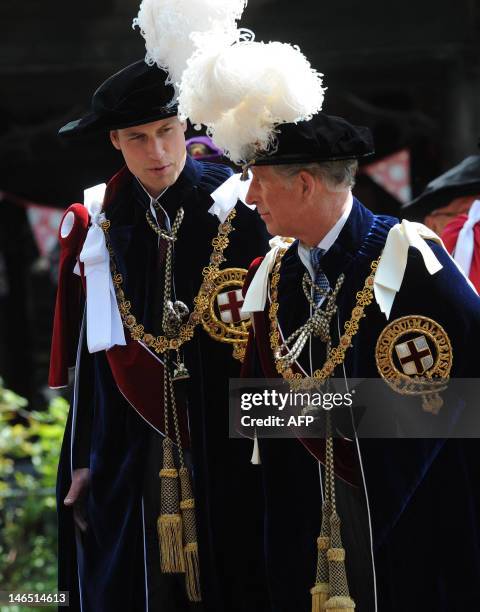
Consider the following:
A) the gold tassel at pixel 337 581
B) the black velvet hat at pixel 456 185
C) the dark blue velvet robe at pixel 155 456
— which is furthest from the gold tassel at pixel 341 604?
the black velvet hat at pixel 456 185

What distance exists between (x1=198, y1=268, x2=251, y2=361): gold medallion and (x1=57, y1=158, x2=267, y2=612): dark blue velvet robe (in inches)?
1.7

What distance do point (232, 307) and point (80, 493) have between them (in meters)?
0.79

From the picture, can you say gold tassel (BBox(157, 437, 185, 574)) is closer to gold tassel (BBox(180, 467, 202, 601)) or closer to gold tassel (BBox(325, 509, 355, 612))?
gold tassel (BBox(180, 467, 202, 601))

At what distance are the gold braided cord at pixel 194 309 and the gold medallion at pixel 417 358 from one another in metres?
0.84

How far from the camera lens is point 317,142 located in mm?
3842

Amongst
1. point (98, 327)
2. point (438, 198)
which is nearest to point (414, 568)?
point (98, 327)

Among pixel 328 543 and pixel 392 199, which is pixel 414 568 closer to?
pixel 328 543

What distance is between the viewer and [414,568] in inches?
151

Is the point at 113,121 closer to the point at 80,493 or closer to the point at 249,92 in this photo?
the point at 249,92

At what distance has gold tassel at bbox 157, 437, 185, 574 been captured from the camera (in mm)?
4391

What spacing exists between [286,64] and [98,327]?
1.14 meters

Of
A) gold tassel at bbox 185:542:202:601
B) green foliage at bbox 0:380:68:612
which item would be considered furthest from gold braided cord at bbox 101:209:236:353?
green foliage at bbox 0:380:68:612

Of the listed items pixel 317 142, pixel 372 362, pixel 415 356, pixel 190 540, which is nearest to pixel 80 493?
pixel 190 540

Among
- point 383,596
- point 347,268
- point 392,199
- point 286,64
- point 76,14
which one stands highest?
point 76,14
